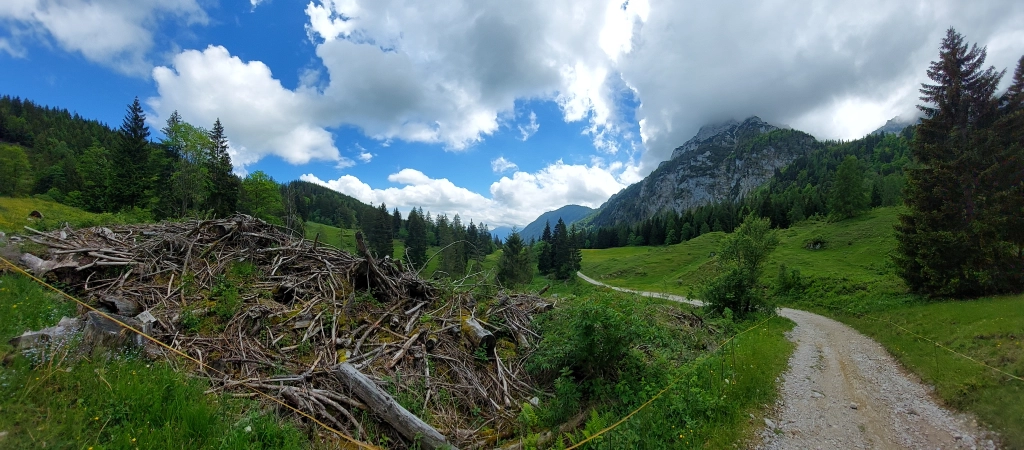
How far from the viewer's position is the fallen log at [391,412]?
18.7ft

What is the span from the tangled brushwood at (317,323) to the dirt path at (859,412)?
17.8 feet

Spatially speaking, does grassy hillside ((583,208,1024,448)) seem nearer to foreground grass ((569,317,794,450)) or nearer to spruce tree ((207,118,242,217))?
foreground grass ((569,317,794,450))

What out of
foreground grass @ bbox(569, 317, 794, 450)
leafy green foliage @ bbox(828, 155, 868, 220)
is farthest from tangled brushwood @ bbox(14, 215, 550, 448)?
leafy green foliage @ bbox(828, 155, 868, 220)

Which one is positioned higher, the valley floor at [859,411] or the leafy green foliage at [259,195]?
the leafy green foliage at [259,195]

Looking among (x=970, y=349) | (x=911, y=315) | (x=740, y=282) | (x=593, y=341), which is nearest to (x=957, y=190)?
(x=911, y=315)

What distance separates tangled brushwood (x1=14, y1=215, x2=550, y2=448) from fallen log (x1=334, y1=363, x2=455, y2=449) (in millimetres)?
21

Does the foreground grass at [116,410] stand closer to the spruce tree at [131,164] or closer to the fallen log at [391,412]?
the fallen log at [391,412]

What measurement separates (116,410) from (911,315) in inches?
1078

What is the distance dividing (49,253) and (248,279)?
4041 millimetres

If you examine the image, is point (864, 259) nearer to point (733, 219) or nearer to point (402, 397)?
point (402, 397)

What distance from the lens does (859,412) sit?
8203 mm

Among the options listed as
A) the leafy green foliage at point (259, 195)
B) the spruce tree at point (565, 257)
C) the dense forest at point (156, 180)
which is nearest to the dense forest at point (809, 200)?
the spruce tree at point (565, 257)

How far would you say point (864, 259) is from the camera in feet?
126

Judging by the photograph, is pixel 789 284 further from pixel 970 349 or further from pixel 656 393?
pixel 656 393
